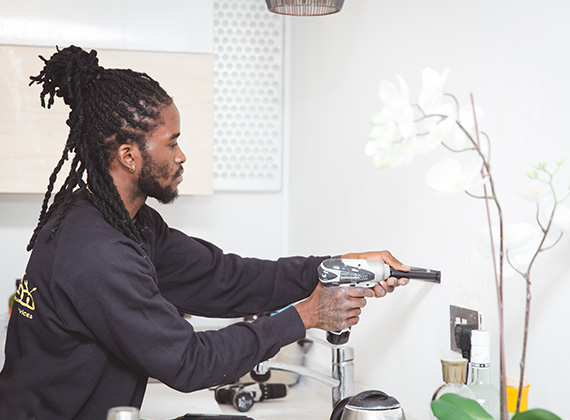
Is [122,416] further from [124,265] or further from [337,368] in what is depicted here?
[337,368]

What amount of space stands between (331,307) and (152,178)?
0.43m

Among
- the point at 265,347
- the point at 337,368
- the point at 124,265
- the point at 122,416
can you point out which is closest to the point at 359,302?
the point at 265,347

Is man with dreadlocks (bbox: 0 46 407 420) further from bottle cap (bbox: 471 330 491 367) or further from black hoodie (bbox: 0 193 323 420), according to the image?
bottle cap (bbox: 471 330 491 367)

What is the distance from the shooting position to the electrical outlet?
53.0 inches

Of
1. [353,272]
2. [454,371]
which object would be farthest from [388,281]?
[454,371]

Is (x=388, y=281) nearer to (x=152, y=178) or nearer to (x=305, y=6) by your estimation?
(x=152, y=178)

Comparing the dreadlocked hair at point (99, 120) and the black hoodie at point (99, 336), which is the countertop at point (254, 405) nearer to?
the black hoodie at point (99, 336)

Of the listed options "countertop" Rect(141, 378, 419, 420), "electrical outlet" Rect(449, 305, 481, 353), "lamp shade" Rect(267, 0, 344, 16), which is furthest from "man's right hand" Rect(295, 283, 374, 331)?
"lamp shade" Rect(267, 0, 344, 16)

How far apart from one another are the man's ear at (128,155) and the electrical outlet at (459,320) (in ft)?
2.30

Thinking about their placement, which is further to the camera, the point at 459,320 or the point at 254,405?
the point at 254,405

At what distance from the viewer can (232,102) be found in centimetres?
248

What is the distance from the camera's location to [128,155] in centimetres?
135

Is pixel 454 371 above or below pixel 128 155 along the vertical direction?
below

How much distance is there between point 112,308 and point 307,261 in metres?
0.56
